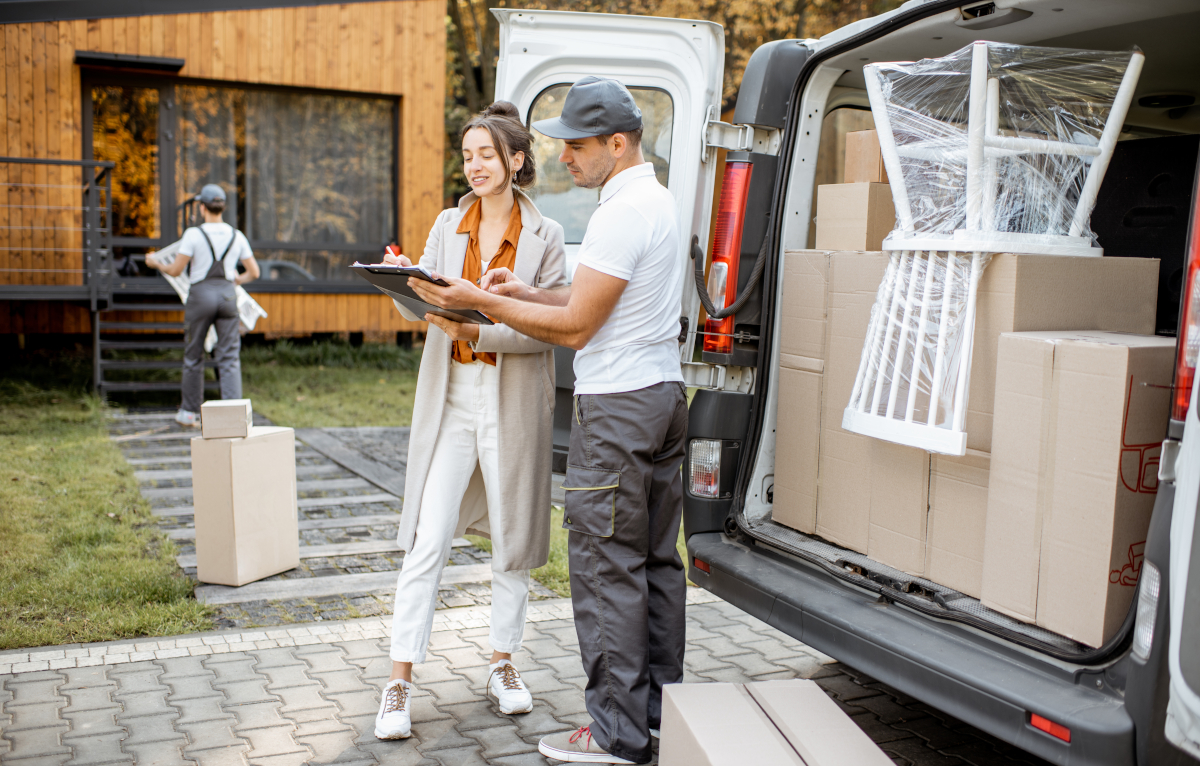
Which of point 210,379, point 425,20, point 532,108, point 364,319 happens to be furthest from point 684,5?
point 532,108

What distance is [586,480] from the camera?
9.15 feet

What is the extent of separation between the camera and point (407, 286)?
2.80 metres

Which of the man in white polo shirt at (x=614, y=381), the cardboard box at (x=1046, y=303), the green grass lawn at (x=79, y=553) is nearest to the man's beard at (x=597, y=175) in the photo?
the man in white polo shirt at (x=614, y=381)

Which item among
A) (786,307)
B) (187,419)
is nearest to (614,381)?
(786,307)

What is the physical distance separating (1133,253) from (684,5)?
1546 centimetres

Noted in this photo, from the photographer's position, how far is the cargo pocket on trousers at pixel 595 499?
2.77 meters

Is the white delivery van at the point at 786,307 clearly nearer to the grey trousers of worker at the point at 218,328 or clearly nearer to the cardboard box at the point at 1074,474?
the cardboard box at the point at 1074,474

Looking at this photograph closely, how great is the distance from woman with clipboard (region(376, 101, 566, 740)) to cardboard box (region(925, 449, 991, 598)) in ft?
3.97

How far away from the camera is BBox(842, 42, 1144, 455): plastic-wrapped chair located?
2.57m

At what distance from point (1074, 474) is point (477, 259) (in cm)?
185

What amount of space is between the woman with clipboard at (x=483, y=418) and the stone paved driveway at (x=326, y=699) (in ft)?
0.59

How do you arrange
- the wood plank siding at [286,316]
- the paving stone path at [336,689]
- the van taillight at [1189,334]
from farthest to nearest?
the wood plank siding at [286,316]
the paving stone path at [336,689]
the van taillight at [1189,334]

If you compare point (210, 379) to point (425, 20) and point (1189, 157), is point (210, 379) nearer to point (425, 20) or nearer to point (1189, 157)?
point (425, 20)

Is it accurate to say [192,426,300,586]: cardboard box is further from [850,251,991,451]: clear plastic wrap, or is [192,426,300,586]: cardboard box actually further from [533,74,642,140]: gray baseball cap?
[850,251,991,451]: clear plastic wrap
